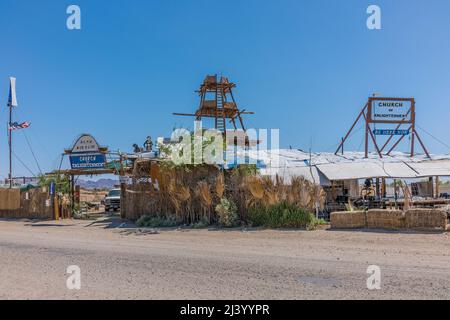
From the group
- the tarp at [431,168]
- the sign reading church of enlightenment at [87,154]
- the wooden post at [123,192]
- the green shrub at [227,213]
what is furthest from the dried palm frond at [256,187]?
the sign reading church of enlightenment at [87,154]

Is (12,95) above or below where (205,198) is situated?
above

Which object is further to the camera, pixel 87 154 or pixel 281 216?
pixel 87 154

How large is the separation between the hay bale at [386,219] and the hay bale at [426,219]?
0.24 meters

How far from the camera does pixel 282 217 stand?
53.2ft

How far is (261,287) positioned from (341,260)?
3085 mm

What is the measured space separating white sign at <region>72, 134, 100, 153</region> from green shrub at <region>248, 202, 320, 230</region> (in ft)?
35.8

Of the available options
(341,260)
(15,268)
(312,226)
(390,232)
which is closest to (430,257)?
(341,260)

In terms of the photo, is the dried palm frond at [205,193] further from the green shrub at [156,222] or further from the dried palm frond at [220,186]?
the green shrub at [156,222]

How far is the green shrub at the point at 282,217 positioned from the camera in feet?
52.3

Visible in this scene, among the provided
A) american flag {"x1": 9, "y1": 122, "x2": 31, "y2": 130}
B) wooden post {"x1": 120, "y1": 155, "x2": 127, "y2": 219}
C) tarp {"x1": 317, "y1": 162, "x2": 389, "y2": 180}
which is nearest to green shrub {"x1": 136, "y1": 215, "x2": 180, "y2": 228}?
wooden post {"x1": 120, "y1": 155, "x2": 127, "y2": 219}

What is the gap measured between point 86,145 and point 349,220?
15.2 meters

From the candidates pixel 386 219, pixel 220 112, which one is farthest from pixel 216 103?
pixel 386 219

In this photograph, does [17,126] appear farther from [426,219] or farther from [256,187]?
[426,219]
